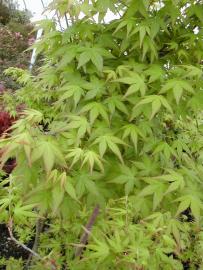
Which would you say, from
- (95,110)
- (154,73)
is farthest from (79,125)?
(154,73)

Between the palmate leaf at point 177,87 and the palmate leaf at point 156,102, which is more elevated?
the palmate leaf at point 177,87

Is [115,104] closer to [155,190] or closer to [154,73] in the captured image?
[154,73]

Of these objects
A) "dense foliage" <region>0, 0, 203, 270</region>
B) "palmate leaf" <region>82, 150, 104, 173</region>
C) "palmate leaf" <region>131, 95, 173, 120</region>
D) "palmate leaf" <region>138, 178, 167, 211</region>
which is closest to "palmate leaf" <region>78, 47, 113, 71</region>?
"dense foliage" <region>0, 0, 203, 270</region>

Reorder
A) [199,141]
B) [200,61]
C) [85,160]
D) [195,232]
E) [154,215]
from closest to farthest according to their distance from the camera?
[85,160], [154,215], [200,61], [199,141], [195,232]

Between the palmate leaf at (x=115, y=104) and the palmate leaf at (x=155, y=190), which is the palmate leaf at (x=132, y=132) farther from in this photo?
the palmate leaf at (x=155, y=190)

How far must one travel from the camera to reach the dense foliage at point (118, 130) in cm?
131

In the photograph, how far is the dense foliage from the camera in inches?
51.7

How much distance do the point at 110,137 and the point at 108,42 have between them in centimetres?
42

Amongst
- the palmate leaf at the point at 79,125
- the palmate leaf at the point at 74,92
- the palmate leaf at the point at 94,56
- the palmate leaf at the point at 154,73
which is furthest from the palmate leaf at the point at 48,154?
the palmate leaf at the point at 154,73

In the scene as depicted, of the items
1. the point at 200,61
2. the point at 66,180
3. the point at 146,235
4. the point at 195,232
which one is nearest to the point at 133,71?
the point at 200,61

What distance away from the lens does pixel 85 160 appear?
4.19 feet

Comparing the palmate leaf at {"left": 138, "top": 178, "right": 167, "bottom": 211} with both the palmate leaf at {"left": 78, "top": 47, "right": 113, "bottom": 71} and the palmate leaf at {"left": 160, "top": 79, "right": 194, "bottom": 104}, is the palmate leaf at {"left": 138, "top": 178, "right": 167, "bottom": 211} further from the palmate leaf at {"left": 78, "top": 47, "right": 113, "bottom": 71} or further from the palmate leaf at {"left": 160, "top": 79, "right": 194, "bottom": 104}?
the palmate leaf at {"left": 78, "top": 47, "right": 113, "bottom": 71}

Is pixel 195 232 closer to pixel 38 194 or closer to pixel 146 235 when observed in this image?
pixel 146 235

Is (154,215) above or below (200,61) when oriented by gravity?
below
